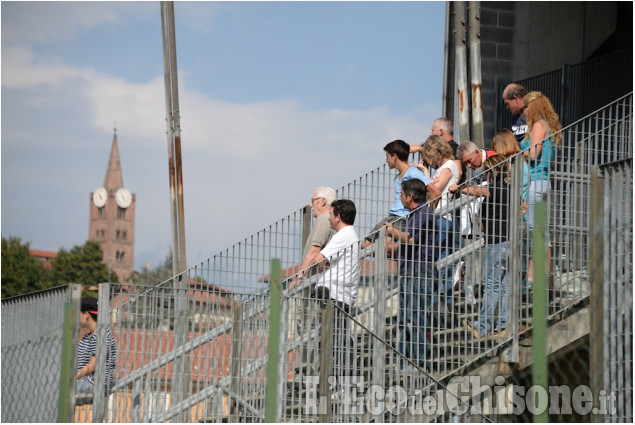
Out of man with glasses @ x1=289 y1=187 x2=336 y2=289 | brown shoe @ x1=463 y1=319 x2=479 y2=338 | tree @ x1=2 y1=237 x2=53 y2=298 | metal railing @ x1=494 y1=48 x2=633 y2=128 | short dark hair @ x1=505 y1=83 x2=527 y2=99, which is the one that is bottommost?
brown shoe @ x1=463 y1=319 x2=479 y2=338

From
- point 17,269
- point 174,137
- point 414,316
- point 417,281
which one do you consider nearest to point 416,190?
point 417,281

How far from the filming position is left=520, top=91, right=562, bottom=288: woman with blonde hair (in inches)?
364

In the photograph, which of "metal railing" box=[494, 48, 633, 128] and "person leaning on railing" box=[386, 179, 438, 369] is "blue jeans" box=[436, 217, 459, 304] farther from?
"metal railing" box=[494, 48, 633, 128]

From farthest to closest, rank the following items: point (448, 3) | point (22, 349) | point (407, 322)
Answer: point (448, 3), point (407, 322), point (22, 349)

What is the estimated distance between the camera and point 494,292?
8938 millimetres

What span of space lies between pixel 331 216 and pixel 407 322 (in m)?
1.43

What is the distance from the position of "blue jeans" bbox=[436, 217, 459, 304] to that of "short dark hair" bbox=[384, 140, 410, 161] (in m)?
1.29

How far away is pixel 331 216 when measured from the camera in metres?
9.84

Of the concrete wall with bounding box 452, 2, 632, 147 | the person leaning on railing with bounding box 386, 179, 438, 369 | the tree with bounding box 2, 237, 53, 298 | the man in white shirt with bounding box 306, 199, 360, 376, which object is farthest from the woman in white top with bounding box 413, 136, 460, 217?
the tree with bounding box 2, 237, 53, 298

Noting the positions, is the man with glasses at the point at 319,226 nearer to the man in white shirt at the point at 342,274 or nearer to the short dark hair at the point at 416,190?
the man in white shirt at the point at 342,274

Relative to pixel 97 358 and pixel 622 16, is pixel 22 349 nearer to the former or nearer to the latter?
pixel 97 358

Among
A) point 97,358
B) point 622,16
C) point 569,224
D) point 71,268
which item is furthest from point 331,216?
point 71,268

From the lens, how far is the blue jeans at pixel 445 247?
890cm

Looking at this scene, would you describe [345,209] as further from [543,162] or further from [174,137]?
[174,137]
